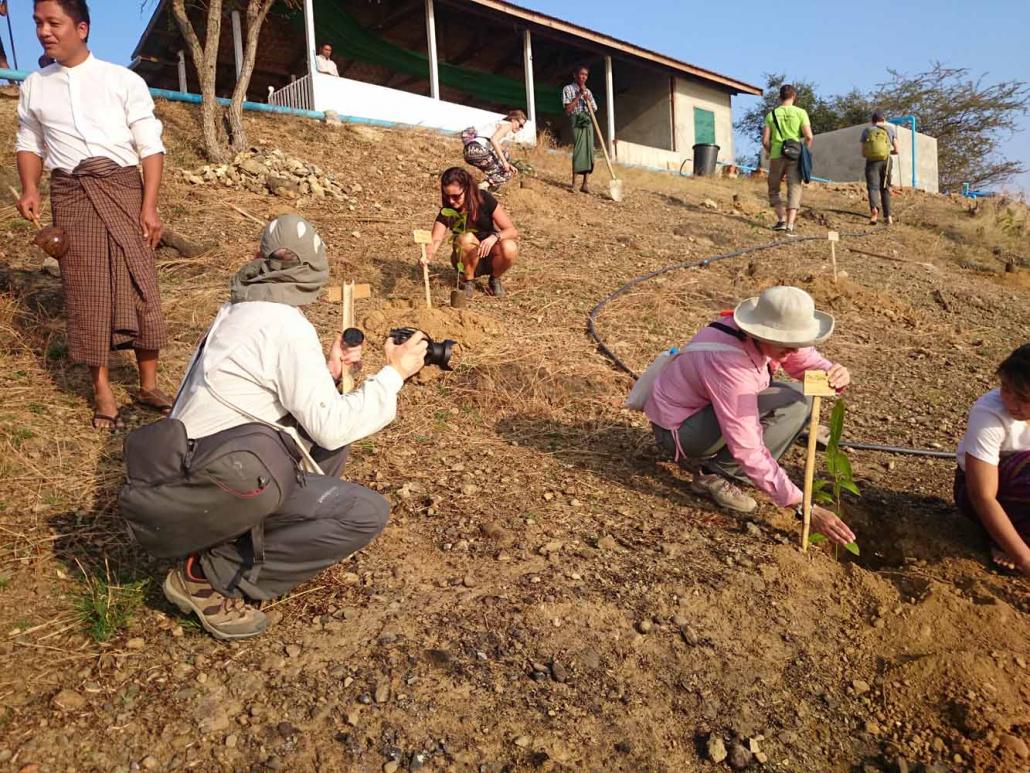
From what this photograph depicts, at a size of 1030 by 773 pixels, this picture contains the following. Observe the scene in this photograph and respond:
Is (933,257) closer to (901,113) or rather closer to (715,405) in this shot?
(715,405)

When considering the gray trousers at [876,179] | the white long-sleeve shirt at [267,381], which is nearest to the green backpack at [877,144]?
the gray trousers at [876,179]

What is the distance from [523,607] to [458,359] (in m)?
2.32

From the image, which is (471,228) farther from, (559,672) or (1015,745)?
(1015,745)

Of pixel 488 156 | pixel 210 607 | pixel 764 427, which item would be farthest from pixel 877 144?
pixel 210 607

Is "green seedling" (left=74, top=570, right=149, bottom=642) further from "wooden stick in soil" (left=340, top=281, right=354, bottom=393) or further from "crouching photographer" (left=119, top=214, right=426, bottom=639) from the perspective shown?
"wooden stick in soil" (left=340, top=281, right=354, bottom=393)

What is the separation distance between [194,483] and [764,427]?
6.95 feet

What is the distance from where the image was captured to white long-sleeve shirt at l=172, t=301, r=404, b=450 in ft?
5.79

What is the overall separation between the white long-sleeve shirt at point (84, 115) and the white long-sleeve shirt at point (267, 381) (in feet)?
5.27

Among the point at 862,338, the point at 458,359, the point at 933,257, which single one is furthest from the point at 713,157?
the point at 458,359

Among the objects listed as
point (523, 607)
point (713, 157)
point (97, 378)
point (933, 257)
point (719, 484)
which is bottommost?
point (523, 607)

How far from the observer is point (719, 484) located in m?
2.79

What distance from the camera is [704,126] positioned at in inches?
663

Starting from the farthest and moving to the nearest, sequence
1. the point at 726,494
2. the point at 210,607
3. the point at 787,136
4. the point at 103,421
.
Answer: the point at 787,136, the point at 103,421, the point at 726,494, the point at 210,607

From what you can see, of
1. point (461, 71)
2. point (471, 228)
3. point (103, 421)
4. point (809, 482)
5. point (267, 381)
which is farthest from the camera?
point (461, 71)
